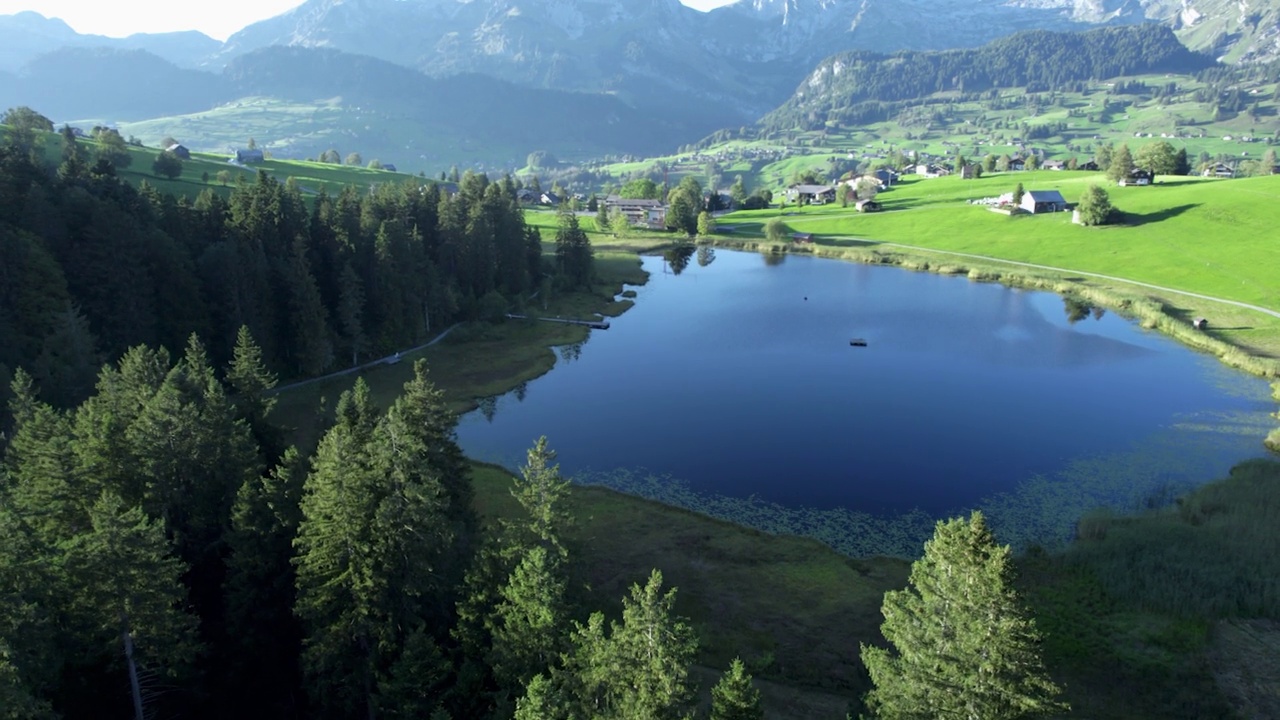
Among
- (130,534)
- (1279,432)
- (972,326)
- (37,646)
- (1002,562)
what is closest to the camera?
(1002,562)

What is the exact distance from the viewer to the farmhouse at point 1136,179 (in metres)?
152

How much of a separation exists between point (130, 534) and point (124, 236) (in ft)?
146

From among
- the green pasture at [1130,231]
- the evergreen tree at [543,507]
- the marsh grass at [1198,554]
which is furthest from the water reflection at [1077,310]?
the evergreen tree at [543,507]

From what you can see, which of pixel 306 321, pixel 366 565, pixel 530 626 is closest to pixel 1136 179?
pixel 306 321

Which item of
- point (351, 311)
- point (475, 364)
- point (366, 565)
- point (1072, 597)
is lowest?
point (1072, 597)

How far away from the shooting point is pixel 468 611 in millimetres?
25016

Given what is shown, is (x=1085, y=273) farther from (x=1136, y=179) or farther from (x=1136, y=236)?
(x=1136, y=179)

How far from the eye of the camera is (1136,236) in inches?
4840

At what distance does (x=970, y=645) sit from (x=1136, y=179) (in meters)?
171

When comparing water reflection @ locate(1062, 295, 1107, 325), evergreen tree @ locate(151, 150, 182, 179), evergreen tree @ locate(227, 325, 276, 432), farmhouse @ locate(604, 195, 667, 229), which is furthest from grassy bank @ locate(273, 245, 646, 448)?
farmhouse @ locate(604, 195, 667, 229)

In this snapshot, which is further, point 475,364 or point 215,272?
point 475,364

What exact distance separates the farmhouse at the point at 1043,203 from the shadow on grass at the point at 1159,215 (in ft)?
51.0

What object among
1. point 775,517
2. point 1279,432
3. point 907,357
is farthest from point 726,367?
point 1279,432

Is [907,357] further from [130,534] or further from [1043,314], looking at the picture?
[130,534]
